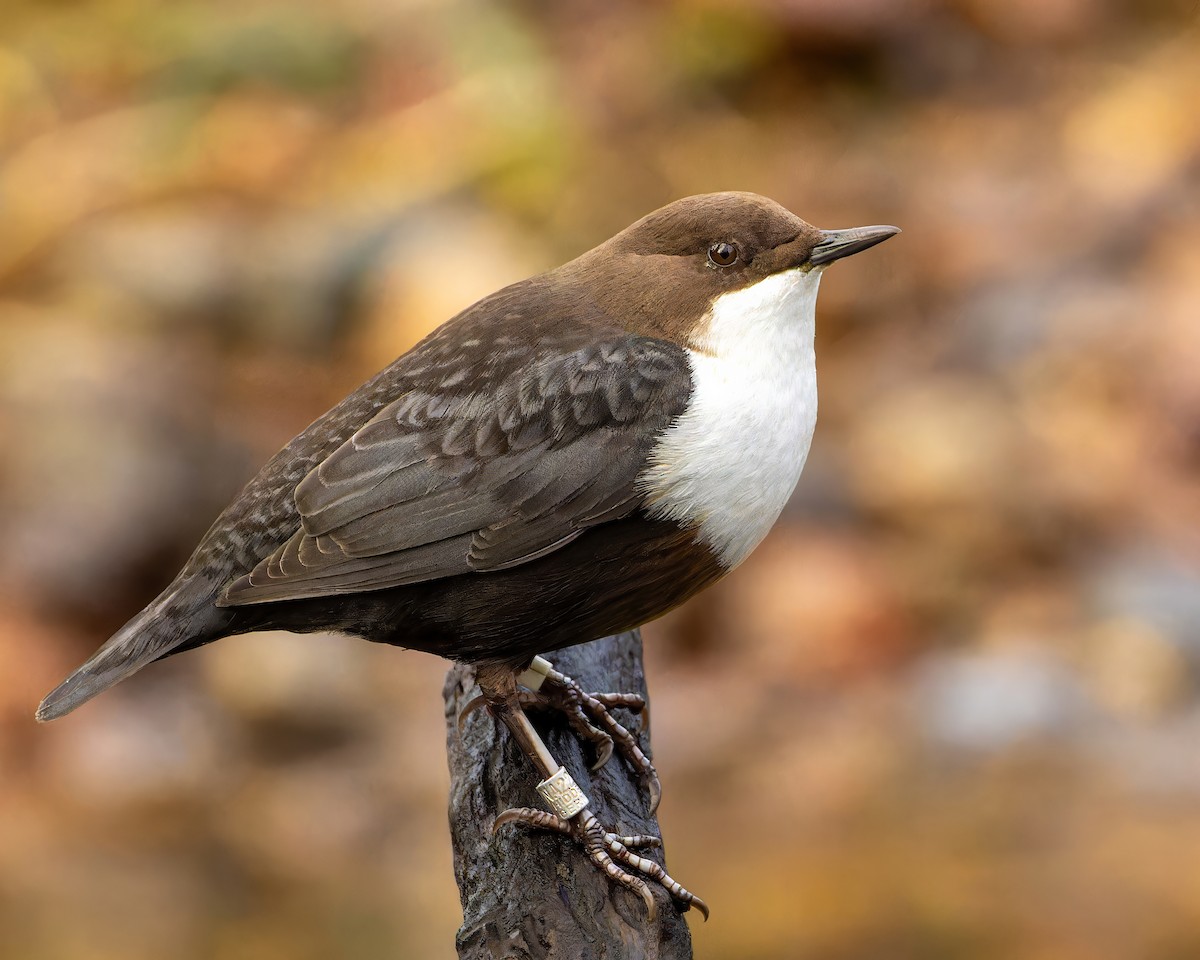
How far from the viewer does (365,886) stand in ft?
18.2

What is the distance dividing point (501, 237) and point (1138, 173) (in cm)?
409

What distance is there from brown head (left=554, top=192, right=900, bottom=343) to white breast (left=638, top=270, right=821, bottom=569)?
3cm

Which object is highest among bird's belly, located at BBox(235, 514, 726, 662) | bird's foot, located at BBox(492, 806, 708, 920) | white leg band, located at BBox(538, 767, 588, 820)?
bird's belly, located at BBox(235, 514, 726, 662)

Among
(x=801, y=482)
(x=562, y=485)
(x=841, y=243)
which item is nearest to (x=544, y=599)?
(x=562, y=485)

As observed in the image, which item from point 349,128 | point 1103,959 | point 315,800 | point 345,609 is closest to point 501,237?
point 349,128

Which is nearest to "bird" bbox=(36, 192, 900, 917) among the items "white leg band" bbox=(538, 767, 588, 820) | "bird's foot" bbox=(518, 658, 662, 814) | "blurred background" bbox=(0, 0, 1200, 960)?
"white leg band" bbox=(538, 767, 588, 820)

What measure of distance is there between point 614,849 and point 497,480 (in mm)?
678

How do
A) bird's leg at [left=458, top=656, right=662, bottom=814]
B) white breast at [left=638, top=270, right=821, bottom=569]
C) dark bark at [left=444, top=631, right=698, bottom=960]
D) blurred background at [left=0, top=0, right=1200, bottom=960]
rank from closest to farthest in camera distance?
dark bark at [left=444, top=631, right=698, bottom=960], white breast at [left=638, top=270, right=821, bottom=569], bird's leg at [left=458, top=656, right=662, bottom=814], blurred background at [left=0, top=0, right=1200, bottom=960]

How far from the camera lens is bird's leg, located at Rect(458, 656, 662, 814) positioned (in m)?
2.92

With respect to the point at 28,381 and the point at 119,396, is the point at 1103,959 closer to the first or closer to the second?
the point at 119,396

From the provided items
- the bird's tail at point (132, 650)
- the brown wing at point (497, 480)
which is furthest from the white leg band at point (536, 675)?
the bird's tail at point (132, 650)

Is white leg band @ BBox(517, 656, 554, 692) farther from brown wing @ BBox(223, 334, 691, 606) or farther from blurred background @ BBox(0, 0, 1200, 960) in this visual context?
blurred background @ BBox(0, 0, 1200, 960)

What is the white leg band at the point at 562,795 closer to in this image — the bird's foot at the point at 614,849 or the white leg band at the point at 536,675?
the bird's foot at the point at 614,849

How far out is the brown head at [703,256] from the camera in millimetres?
2582
